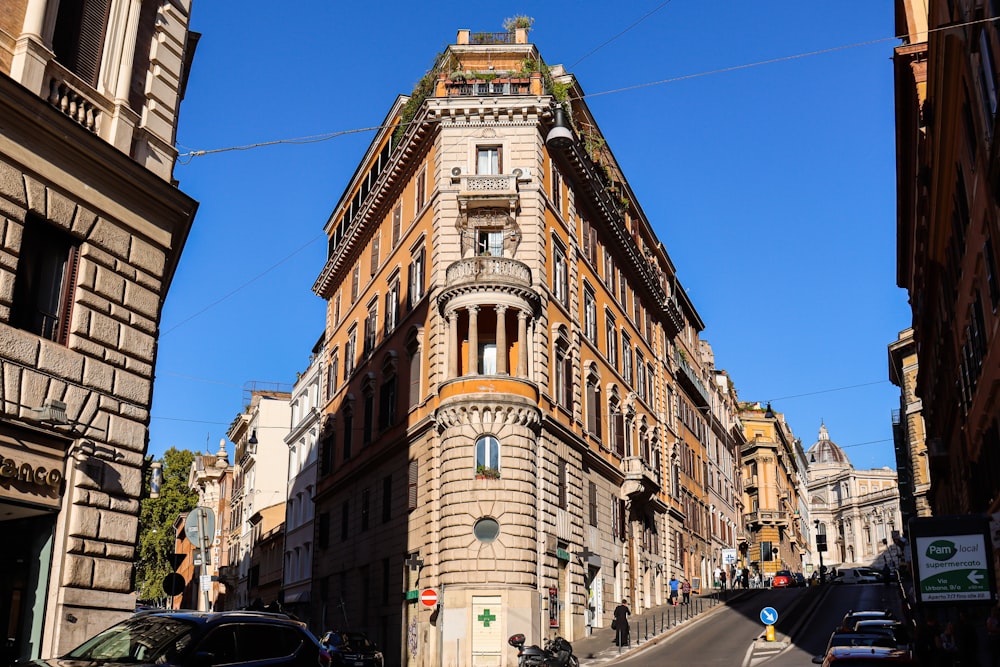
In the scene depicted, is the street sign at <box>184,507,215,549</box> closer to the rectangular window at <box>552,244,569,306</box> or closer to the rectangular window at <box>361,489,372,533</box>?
the rectangular window at <box>552,244,569,306</box>

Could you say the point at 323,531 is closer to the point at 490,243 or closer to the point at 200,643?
the point at 490,243

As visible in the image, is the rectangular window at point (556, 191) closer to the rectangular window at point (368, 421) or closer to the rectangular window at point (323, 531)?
the rectangular window at point (368, 421)

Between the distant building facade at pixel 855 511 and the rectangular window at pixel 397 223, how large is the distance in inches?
4833

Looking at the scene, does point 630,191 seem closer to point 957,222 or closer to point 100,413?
point 957,222

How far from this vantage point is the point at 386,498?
130ft

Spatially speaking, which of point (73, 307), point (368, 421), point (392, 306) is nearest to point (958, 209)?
point (392, 306)

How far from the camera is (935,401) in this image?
5109 centimetres

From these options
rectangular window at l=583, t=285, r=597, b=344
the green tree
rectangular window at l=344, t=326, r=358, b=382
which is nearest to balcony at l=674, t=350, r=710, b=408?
rectangular window at l=583, t=285, r=597, b=344

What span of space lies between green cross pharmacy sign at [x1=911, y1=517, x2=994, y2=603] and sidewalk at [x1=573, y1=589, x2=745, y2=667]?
12.5 m

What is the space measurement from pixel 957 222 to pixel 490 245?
16.4 m

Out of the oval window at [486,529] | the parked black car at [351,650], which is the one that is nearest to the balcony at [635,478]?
the oval window at [486,529]

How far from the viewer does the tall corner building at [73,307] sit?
14.0 metres

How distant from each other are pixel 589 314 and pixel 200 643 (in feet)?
110

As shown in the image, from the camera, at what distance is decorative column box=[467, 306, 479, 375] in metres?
34.1
